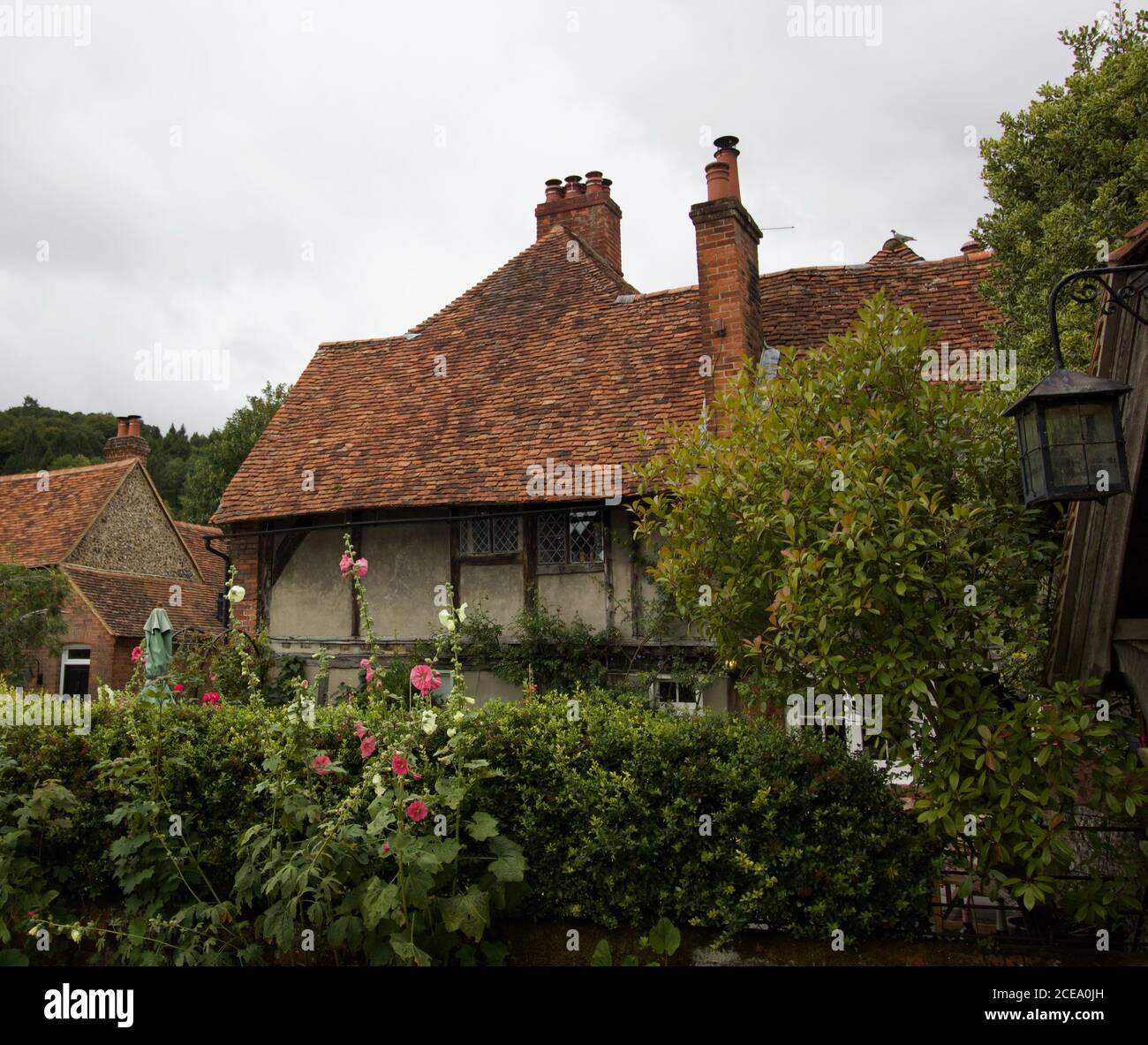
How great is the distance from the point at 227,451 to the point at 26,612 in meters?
16.5

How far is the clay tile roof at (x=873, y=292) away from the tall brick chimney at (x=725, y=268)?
90 cm

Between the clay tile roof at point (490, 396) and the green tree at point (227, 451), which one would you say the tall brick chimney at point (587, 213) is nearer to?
the clay tile roof at point (490, 396)

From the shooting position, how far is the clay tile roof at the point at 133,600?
21.2 metres

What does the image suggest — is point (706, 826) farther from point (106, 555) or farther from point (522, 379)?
point (106, 555)

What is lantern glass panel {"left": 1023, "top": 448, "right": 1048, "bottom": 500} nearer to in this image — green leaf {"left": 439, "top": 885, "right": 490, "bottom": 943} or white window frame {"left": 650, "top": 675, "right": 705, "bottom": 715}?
green leaf {"left": 439, "top": 885, "right": 490, "bottom": 943}

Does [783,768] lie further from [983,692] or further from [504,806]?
[504,806]

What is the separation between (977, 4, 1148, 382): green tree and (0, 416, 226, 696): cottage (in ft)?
53.3

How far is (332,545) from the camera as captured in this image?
13.5 m

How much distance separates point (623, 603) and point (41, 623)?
12987 mm

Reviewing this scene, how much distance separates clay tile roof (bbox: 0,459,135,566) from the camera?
2256cm

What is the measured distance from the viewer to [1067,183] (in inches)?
327

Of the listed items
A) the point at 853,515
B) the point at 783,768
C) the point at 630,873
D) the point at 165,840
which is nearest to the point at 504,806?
the point at 630,873

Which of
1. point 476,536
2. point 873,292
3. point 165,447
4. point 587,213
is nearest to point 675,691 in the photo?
point 476,536
